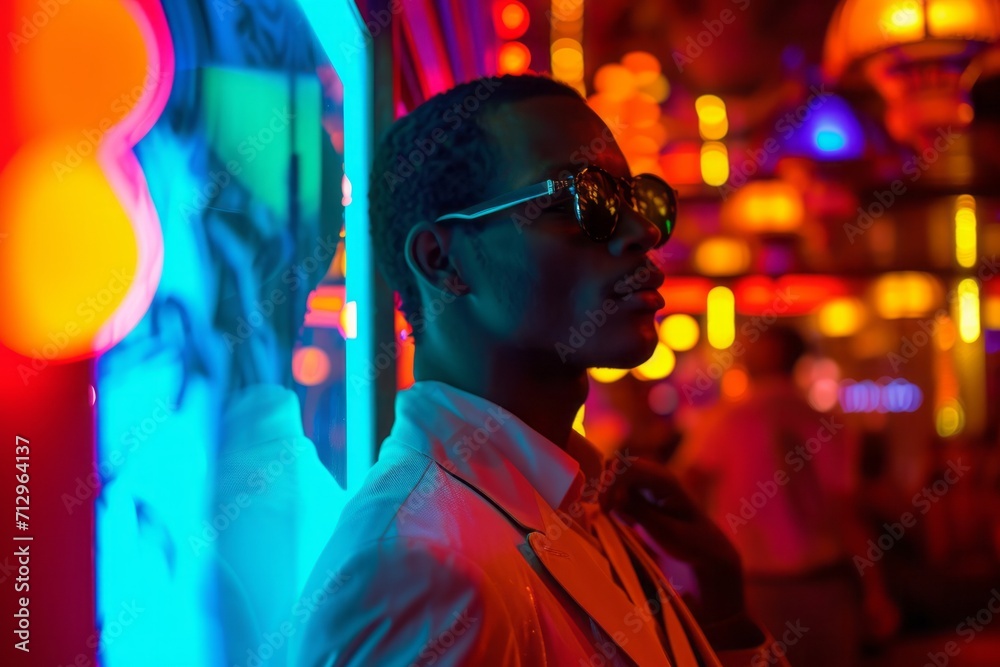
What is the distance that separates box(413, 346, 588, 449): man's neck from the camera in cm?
137

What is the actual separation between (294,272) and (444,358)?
0.40 metres

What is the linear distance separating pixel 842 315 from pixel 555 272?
25.9ft

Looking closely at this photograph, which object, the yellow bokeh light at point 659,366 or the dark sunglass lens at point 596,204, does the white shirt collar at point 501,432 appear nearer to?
the dark sunglass lens at point 596,204

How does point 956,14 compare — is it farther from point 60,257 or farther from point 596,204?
point 60,257

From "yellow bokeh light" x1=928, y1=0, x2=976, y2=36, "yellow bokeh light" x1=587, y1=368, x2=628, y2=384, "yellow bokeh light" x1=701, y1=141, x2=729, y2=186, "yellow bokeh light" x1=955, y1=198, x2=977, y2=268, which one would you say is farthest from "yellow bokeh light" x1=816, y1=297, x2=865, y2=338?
"yellow bokeh light" x1=928, y1=0, x2=976, y2=36

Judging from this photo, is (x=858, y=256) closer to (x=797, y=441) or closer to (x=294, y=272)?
(x=797, y=441)

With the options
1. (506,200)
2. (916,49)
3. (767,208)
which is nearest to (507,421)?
(506,200)

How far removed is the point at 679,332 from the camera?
8633 mm

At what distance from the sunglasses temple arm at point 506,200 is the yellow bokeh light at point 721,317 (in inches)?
279

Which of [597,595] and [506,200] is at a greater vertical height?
[506,200]

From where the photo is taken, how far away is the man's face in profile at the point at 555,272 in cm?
133

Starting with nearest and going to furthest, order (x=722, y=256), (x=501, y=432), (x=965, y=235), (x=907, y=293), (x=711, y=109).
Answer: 1. (x=501, y=432)
2. (x=711, y=109)
3. (x=722, y=256)
4. (x=965, y=235)
5. (x=907, y=293)

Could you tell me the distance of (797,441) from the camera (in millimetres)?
3545

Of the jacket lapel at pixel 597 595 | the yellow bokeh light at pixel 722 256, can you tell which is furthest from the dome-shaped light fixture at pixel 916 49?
the yellow bokeh light at pixel 722 256
